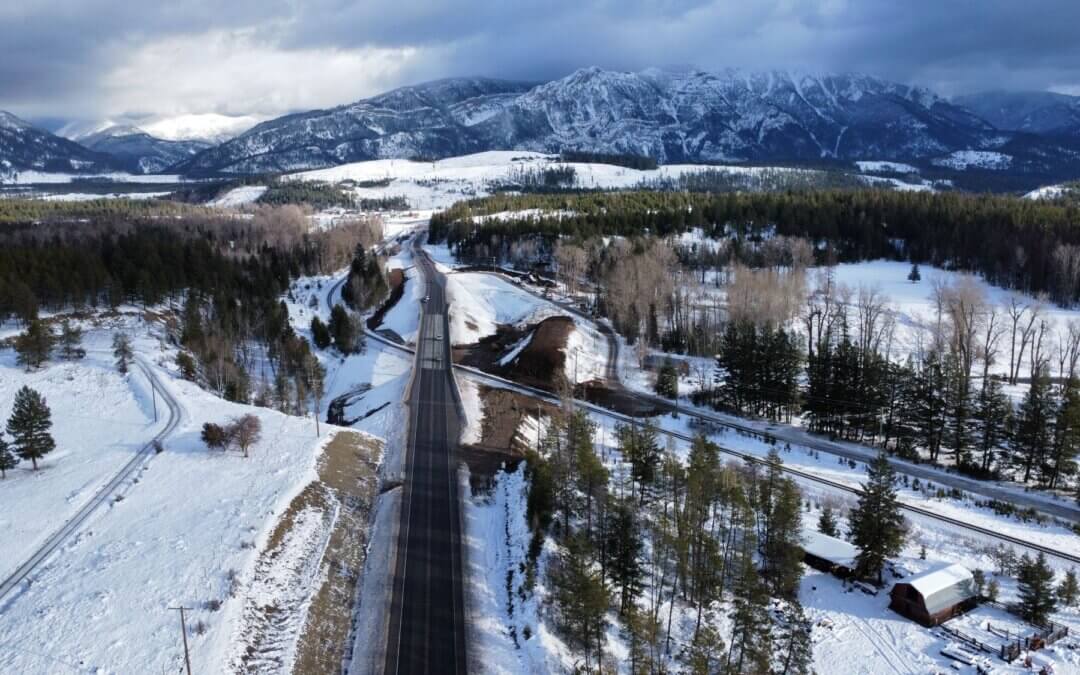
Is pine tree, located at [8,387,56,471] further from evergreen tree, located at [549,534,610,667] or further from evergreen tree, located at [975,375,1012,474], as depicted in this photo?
evergreen tree, located at [975,375,1012,474]

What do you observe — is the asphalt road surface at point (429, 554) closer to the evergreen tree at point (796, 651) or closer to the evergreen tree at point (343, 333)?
the evergreen tree at point (796, 651)

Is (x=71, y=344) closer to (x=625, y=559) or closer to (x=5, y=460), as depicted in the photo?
(x=5, y=460)

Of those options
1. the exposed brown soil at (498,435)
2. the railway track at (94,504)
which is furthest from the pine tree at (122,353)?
the exposed brown soil at (498,435)

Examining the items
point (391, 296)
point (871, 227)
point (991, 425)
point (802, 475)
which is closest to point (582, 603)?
point (802, 475)

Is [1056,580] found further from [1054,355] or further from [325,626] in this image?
[1054,355]

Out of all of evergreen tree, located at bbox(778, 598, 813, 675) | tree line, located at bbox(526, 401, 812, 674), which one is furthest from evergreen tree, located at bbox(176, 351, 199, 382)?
evergreen tree, located at bbox(778, 598, 813, 675)

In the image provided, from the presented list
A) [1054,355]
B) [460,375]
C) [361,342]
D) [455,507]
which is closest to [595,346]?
[460,375]

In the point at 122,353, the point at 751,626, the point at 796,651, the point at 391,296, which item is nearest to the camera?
the point at 751,626
